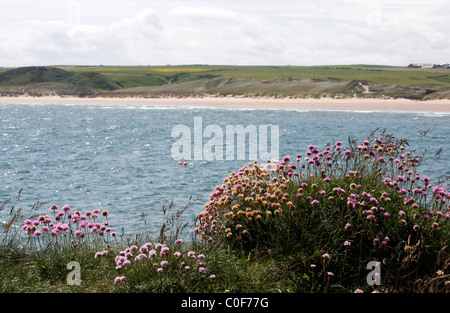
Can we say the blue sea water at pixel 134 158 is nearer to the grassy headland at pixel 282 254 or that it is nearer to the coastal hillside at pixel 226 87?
the grassy headland at pixel 282 254

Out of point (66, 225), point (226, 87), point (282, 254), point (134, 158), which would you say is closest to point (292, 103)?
point (226, 87)

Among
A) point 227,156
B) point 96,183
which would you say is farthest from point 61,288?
point 227,156

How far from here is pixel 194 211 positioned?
12492mm

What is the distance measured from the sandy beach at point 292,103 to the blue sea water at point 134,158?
292 inches

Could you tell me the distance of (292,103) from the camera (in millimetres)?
63938

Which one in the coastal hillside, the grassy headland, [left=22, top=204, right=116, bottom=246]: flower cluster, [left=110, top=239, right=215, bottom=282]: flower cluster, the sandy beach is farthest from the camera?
the coastal hillside

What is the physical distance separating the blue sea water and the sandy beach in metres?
7.43

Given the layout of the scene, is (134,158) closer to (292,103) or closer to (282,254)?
(282,254)

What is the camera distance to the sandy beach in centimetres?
5631

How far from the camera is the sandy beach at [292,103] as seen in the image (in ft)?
185

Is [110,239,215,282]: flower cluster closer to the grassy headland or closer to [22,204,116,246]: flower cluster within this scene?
the grassy headland

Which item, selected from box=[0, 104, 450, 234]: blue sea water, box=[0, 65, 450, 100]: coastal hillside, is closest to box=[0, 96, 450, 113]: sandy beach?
box=[0, 65, 450, 100]: coastal hillside
